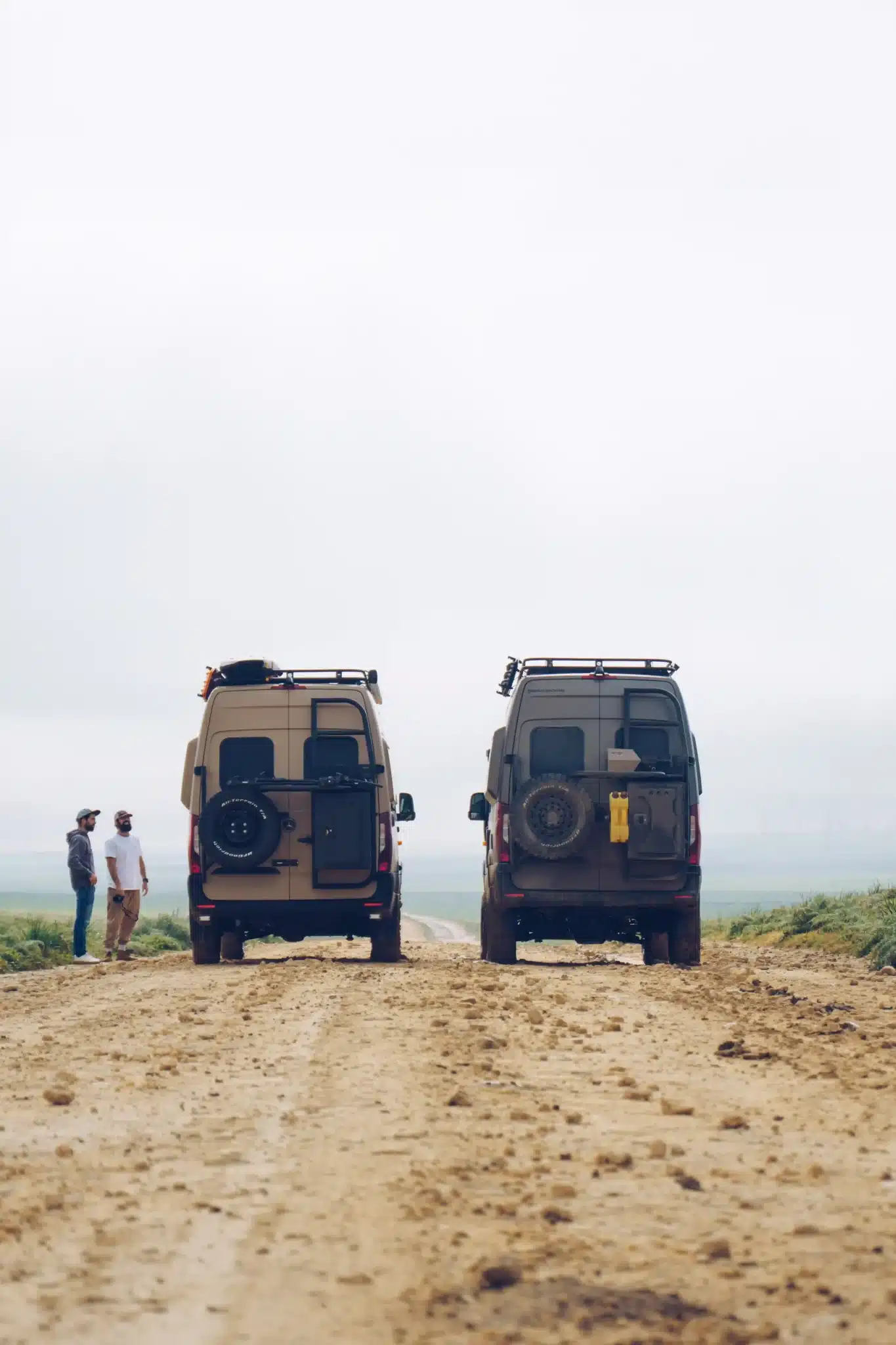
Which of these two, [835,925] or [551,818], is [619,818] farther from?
[835,925]

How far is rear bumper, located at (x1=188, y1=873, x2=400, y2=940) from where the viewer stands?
56.4 feet

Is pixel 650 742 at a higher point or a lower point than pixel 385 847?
higher

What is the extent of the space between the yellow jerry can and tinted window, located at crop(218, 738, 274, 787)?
371 cm

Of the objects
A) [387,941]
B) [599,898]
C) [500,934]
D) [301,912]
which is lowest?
[387,941]

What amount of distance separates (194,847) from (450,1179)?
481 inches

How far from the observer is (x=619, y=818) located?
1652 cm

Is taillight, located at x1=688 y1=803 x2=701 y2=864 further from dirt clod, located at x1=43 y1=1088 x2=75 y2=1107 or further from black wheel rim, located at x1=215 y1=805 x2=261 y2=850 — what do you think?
dirt clod, located at x1=43 y1=1088 x2=75 y2=1107

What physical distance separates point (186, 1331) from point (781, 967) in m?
14.3

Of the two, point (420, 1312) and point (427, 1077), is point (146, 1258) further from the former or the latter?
point (427, 1077)

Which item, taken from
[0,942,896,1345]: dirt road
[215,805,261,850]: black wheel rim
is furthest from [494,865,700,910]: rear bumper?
A: [0,942,896,1345]: dirt road

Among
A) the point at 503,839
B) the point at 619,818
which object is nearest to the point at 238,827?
the point at 503,839

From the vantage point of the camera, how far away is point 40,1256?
4480mm

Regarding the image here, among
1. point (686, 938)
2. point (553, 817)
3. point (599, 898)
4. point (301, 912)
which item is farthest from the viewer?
point (301, 912)

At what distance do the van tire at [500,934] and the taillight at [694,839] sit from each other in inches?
80.2
